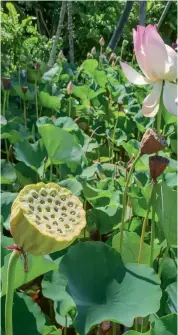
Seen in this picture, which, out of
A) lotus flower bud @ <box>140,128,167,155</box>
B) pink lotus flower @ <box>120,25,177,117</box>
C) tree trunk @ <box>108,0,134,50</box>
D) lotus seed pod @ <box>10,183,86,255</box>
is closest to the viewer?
lotus seed pod @ <box>10,183,86,255</box>

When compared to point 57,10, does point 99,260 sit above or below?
above

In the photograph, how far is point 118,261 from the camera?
70cm

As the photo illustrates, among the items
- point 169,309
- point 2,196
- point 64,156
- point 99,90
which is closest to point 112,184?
point 64,156

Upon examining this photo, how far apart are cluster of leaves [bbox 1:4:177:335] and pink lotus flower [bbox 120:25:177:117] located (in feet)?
0.36

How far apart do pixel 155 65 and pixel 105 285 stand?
0.96ft

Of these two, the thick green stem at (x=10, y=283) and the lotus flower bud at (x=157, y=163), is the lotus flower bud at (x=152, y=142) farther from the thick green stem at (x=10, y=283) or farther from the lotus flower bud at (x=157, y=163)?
the thick green stem at (x=10, y=283)

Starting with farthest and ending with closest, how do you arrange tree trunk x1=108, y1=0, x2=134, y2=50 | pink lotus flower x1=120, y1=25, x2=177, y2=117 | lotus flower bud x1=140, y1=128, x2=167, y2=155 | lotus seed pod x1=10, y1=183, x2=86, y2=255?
1. tree trunk x1=108, y1=0, x2=134, y2=50
2. pink lotus flower x1=120, y1=25, x2=177, y2=117
3. lotus flower bud x1=140, y1=128, x2=167, y2=155
4. lotus seed pod x1=10, y1=183, x2=86, y2=255

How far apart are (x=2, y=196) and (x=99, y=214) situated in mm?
175

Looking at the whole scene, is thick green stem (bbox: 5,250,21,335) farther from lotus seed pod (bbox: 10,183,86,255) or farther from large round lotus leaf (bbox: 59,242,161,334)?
large round lotus leaf (bbox: 59,242,161,334)

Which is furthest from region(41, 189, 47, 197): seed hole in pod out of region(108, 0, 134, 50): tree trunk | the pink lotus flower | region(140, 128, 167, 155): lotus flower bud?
region(108, 0, 134, 50): tree trunk

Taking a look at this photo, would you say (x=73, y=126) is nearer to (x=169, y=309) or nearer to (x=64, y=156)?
(x=64, y=156)

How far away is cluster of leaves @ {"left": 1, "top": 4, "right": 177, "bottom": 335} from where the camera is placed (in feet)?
2.16

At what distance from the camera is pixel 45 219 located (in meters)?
0.42

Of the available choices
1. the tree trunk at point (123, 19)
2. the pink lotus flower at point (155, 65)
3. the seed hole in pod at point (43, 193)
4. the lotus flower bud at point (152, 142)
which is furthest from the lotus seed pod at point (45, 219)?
the tree trunk at point (123, 19)
